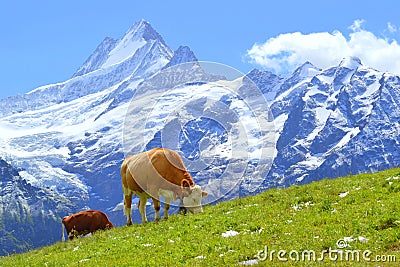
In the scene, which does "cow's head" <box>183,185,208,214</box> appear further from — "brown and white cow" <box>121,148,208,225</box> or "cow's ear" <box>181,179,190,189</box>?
"cow's ear" <box>181,179,190,189</box>

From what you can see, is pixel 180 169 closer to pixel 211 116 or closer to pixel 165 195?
pixel 165 195

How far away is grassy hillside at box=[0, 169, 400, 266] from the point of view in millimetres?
16156

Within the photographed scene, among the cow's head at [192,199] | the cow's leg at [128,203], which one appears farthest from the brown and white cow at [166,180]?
the cow's leg at [128,203]

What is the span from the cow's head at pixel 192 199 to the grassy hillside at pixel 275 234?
104 centimetres

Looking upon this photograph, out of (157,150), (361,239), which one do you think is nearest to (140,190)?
(157,150)

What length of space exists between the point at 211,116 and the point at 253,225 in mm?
11478

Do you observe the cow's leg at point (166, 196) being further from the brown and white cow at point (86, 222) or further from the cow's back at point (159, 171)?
the brown and white cow at point (86, 222)

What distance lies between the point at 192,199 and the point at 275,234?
9517 mm

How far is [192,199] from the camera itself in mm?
28047

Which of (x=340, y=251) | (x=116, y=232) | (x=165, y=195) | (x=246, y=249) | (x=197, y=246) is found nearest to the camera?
(x=340, y=251)

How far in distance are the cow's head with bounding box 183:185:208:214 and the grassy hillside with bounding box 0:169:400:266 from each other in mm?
1037

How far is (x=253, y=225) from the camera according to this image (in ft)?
67.0

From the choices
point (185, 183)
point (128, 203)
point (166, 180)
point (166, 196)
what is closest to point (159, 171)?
point (166, 180)

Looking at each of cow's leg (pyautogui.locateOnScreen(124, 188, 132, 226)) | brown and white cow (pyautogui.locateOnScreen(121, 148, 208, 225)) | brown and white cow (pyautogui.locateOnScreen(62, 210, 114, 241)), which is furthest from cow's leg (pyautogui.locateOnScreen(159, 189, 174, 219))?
brown and white cow (pyautogui.locateOnScreen(62, 210, 114, 241))
